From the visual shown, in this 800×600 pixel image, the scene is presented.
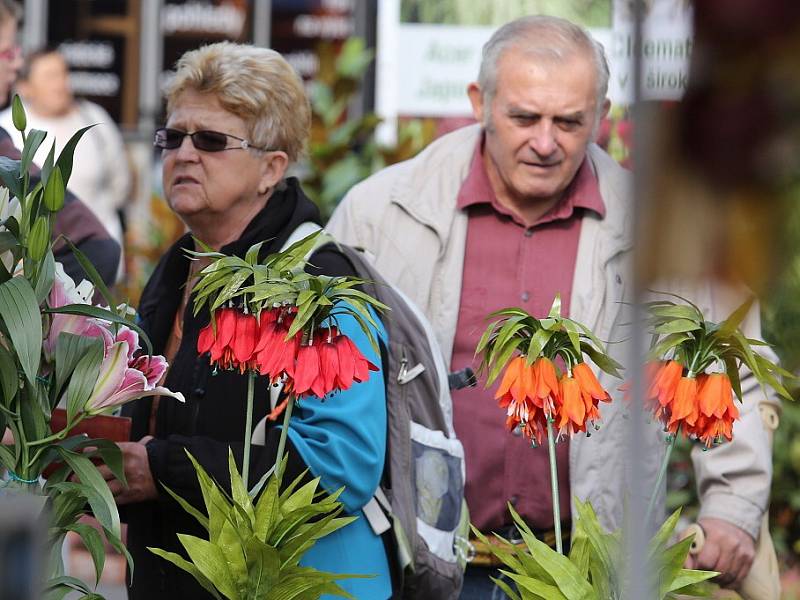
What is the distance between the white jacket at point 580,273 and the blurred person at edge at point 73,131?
3958mm

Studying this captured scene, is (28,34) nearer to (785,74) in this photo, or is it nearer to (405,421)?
(405,421)

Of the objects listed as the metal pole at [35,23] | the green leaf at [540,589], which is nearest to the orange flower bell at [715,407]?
the green leaf at [540,589]

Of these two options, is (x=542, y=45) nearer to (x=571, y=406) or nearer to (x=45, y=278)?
(x=571, y=406)

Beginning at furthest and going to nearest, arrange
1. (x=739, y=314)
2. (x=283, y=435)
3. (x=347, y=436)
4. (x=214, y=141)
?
1. (x=214, y=141)
2. (x=347, y=436)
3. (x=283, y=435)
4. (x=739, y=314)

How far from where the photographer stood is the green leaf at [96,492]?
7.62 feet

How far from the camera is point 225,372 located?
2.91m

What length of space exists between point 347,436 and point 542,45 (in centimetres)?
124

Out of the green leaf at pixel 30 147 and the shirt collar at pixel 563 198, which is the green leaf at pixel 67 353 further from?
the shirt collar at pixel 563 198

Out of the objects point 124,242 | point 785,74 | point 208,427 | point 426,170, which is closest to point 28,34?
point 124,242

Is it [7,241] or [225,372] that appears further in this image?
[225,372]

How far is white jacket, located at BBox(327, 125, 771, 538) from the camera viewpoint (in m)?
3.28

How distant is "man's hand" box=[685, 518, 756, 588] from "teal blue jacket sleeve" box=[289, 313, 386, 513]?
36.9 inches

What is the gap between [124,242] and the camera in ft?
25.2

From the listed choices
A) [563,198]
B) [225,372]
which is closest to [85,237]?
[225,372]
